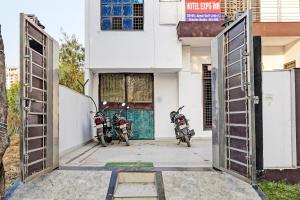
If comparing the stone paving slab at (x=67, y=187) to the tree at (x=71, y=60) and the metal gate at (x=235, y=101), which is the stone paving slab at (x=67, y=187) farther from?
the tree at (x=71, y=60)

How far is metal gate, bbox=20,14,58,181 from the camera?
432 cm

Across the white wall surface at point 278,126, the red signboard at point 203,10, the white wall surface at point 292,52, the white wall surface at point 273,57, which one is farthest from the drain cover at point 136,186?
the white wall surface at point 273,57

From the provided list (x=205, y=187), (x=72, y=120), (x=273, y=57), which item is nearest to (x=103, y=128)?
(x=72, y=120)

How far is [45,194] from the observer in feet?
14.3

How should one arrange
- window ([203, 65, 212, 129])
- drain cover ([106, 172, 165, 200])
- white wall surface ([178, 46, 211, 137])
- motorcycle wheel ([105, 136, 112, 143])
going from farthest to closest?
window ([203, 65, 212, 129]) → white wall surface ([178, 46, 211, 137]) → motorcycle wheel ([105, 136, 112, 143]) → drain cover ([106, 172, 165, 200])

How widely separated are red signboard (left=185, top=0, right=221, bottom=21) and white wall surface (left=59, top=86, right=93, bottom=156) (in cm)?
432

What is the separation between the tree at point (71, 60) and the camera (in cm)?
1628

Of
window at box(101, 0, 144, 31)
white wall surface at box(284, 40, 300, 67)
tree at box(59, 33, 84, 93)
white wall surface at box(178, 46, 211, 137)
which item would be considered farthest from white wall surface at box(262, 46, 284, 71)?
tree at box(59, 33, 84, 93)

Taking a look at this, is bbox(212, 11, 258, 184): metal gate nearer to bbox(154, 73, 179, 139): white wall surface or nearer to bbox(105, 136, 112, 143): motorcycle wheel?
bbox(105, 136, 112, 143): motorcycle wheel

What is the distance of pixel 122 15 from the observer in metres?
10.6

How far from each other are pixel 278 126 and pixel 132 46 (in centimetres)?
608

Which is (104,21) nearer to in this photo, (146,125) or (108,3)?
(108,3)

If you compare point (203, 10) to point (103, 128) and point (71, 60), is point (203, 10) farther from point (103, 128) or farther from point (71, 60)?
point (71, 60)

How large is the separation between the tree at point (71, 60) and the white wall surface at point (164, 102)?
603cm
